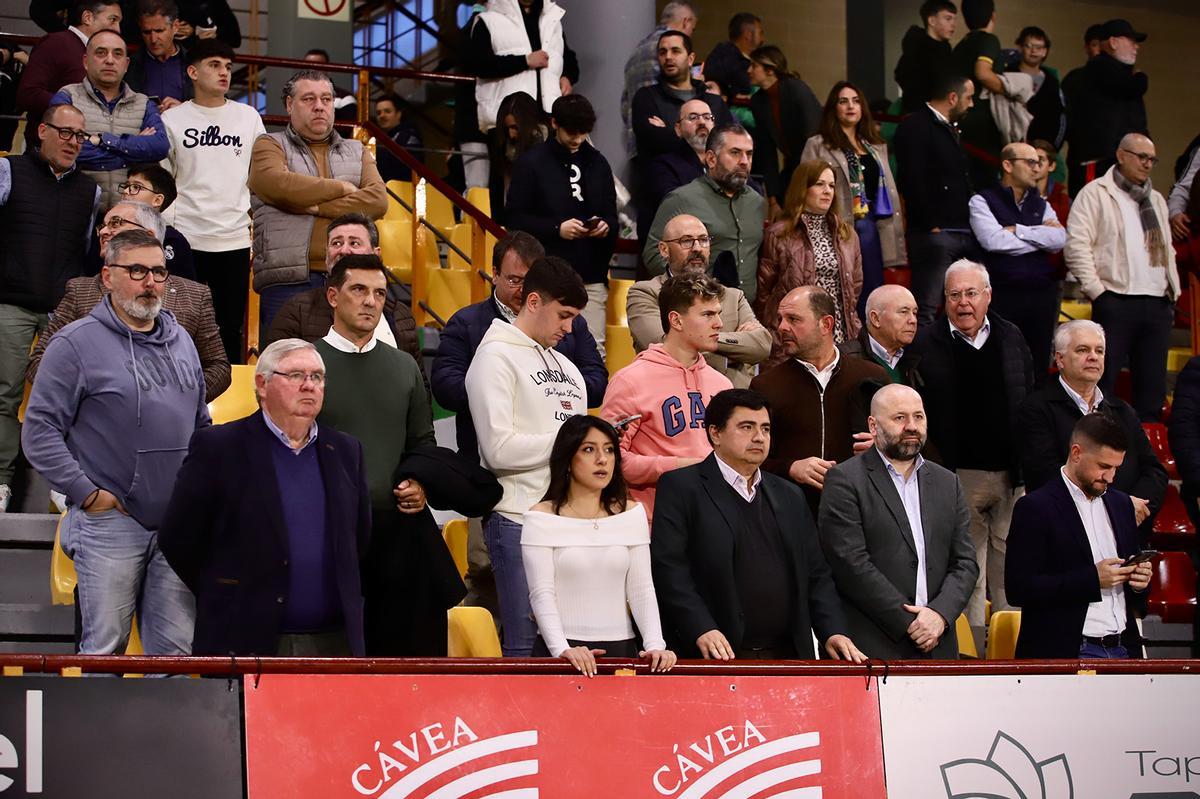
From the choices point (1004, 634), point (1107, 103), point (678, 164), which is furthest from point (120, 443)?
point (1107, 103)

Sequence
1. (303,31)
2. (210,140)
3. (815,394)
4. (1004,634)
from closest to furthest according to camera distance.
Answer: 1. (815,394)
2. (1004,634)
3. (210,140)
4. (303,31)

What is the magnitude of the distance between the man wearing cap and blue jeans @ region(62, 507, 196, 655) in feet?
28.1

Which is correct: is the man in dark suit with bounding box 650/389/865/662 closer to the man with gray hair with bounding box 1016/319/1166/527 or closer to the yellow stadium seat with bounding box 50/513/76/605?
the man with gray hair with bounding box 1016/319/1166/527

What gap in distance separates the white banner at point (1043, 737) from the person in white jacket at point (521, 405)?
1.41 m

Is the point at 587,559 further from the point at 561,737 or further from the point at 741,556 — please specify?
the point at 561,737

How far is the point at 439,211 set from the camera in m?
10.8

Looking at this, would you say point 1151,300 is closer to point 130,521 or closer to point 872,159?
point 872,159

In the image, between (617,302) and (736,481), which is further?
(617,302)

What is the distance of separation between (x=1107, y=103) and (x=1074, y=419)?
18.0 feet

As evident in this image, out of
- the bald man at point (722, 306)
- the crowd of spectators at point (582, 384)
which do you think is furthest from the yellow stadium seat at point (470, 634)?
the bald man at point (722, 306)

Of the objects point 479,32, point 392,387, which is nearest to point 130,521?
point 392,387

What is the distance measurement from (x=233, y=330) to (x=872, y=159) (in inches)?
149

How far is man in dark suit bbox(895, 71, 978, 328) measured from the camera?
31.4ft

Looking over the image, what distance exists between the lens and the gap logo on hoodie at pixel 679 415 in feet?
21.2
